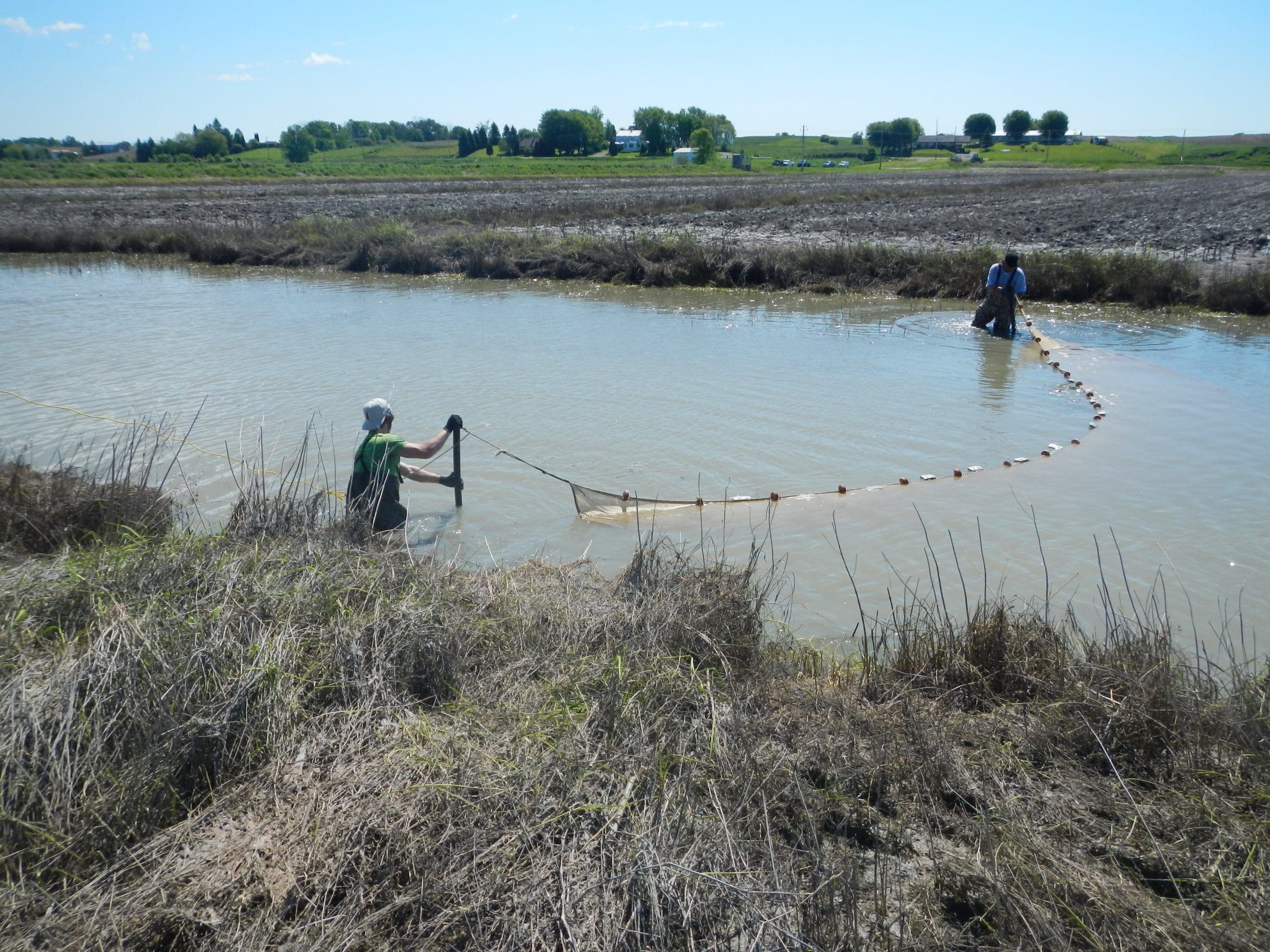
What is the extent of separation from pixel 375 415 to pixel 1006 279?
12.6m

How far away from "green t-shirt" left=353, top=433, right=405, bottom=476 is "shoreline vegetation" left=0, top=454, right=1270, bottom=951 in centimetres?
209

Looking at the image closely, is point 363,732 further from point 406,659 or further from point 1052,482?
point 1052,482

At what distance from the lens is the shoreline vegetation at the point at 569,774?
106 inches

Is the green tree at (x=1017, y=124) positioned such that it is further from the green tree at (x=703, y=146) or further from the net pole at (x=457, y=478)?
the net pole at (x=457, y=478)

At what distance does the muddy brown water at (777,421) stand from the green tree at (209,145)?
377 ft

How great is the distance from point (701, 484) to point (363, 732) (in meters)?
5.84

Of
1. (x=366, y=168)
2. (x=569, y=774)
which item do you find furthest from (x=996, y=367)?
(x=366, y=168)

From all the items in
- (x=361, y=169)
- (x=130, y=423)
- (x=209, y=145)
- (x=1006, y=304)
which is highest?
(x=209, y=145)

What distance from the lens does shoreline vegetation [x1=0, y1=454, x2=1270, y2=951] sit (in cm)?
268

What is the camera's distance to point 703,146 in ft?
388

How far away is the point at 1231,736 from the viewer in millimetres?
3693

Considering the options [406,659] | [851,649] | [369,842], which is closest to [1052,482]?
[851,649]

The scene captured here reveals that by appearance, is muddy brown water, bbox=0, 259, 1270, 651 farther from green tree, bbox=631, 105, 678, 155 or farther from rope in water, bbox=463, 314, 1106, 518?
green tree, bbox=631, 105, 678, 155

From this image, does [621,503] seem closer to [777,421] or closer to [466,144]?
[777,421]
